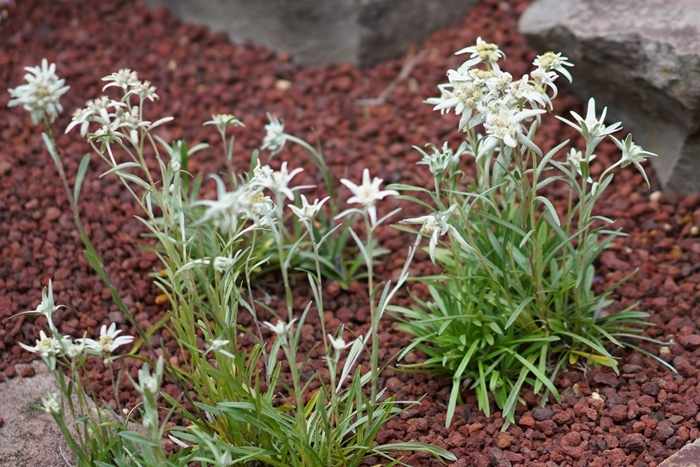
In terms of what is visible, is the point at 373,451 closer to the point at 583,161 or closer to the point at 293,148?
the point at 583,161

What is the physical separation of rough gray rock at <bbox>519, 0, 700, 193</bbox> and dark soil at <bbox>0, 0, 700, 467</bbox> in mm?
168

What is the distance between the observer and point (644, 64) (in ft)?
11.0

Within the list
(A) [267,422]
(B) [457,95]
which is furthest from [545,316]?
(A) [267,422]

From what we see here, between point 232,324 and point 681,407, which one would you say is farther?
point 681,407

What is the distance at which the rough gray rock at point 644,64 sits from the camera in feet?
10.5

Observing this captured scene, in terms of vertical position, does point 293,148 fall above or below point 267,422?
above

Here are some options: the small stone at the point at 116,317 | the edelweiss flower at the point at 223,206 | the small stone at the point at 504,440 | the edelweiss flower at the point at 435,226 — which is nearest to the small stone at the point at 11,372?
the small stone at the point at 116,317

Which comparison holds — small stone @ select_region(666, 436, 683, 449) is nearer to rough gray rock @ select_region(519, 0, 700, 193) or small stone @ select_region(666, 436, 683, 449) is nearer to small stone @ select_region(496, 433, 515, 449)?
small stone @ select_region(496, 433, 515, 449)

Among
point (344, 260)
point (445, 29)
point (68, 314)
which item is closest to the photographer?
point (68, 314)

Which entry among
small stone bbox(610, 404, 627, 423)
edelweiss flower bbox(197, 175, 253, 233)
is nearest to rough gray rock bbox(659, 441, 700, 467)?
small stone bbox(610, 404, 627, 423)

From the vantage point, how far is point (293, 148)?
3922 millimetres

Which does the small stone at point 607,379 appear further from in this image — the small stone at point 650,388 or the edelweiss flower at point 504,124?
the edelweiss flower at point 504,124

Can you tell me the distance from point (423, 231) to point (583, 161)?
547mm

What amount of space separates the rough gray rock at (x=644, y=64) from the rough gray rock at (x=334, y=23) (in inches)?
32.9
